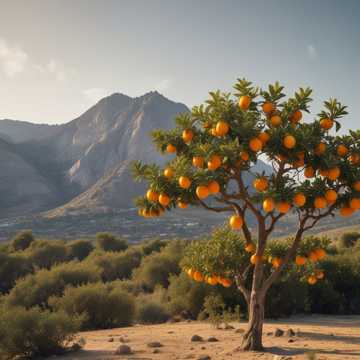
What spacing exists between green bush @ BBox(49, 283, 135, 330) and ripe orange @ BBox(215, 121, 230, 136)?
342 inches

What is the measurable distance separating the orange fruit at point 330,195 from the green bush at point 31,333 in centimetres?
602

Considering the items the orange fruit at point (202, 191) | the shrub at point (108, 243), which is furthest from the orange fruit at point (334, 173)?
the shrub at point (108, 243)

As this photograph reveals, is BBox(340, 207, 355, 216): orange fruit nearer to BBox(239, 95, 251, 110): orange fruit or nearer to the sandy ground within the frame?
BBox(239, 95, 251, 110): orange fruit

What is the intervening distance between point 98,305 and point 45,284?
14.3ft

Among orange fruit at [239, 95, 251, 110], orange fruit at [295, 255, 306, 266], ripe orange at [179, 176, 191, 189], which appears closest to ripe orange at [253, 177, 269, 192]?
ripe orange at [179, 176, 191, 189]

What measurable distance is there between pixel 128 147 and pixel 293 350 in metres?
151

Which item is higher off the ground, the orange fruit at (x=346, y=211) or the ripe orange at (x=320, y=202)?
the ripe orange at (x=320, y=202)

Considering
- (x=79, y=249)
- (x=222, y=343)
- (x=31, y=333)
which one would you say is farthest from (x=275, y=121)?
(x=79, y=249)

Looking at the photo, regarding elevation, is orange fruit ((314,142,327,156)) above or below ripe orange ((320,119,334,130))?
below

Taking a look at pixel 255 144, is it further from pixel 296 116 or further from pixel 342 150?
pixel 342 150

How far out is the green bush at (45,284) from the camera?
16.2 metres

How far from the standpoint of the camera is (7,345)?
8617 mm

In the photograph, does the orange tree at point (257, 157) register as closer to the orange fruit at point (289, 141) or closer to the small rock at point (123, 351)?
the orange fruit at point (289, 141)

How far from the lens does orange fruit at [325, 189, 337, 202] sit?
21.0 ft
